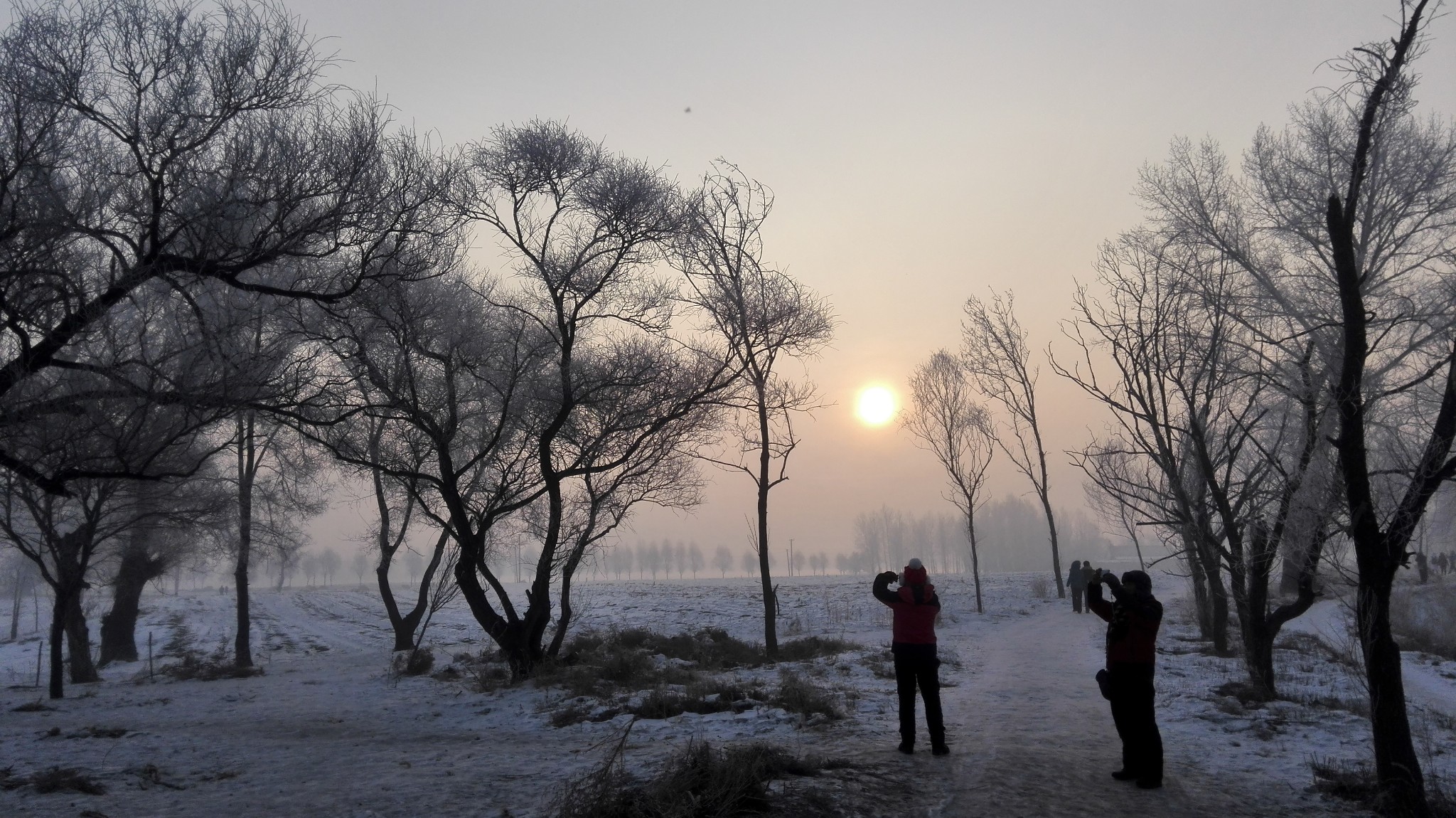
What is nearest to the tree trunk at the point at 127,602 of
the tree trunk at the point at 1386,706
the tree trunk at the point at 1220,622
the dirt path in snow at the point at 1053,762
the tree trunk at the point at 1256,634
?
the dirt path in snow at the point at 1053,762

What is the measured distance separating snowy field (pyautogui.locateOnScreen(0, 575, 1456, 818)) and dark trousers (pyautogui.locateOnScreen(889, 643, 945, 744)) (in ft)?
0.83

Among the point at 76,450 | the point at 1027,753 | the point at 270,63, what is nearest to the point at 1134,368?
the point at 1027,753

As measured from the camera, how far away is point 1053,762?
7.05m

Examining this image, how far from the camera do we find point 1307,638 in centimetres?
1708

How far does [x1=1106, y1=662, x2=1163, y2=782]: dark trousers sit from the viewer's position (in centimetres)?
630

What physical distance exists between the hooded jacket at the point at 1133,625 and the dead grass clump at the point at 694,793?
9.25 ft

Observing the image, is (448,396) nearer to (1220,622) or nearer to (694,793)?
(694,793)

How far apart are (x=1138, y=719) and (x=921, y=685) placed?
1750 millimetres

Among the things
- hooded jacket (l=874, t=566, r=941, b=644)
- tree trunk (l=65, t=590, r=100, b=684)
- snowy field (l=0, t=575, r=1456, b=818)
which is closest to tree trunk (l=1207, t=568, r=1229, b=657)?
snowy field (l=0, t=575, r=1456, b=818)

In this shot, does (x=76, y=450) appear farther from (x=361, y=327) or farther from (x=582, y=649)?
(x=582, y=649)

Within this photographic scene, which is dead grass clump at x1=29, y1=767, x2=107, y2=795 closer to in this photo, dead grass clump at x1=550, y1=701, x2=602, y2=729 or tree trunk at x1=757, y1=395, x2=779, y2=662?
dead grass clump at x1=550, y1=701, x2=602, y2=729

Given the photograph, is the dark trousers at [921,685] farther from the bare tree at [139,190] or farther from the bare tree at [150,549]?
the bare tree at [150,549]

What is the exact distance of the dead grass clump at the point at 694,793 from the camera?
511 centimetres

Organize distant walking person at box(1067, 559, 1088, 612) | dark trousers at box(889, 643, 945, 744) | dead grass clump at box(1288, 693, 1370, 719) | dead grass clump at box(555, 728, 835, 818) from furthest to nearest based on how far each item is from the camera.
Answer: distant walking person at box(1067, 559, 1088, 612) < dead grass clump at box(1288, 693, 1370, 719) < dark trousers at box(889, 643, 945, 744) < dead grass clump at box(555, 728, 835, 818)
